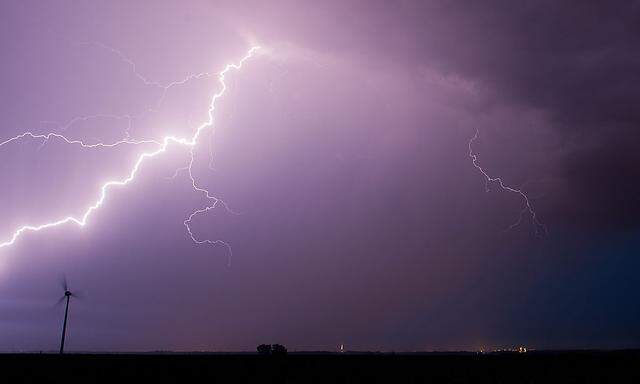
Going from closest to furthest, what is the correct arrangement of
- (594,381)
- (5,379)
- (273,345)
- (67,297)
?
1. (594,381)
2. (5,379)
3. (273,345)
4. (67,297)

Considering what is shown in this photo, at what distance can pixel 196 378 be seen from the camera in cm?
2817

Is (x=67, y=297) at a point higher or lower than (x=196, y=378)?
higher

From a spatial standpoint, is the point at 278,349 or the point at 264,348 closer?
the point at 278,349

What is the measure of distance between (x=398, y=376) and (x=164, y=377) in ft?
41.4

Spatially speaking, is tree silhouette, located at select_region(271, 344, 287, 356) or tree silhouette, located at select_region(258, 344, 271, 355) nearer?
tree silhouette, located at select_region(271, 344, 287, 356)

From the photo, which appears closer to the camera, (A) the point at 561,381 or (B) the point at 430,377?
(A) the point at 561,381

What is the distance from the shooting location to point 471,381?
2606cm

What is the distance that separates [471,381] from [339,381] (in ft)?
21.1

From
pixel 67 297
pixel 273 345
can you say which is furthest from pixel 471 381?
pixel 67 297

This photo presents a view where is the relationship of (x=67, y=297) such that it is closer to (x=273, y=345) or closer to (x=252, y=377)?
(x=273, y=345)

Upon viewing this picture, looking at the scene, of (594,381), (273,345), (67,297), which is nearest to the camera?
(594,381)

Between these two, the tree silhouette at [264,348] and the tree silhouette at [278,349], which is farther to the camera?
the tree silhouette at [264,348]

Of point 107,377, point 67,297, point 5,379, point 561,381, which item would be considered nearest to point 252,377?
point 107,377

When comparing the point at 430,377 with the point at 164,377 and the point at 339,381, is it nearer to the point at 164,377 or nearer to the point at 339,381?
the point at 339,381
